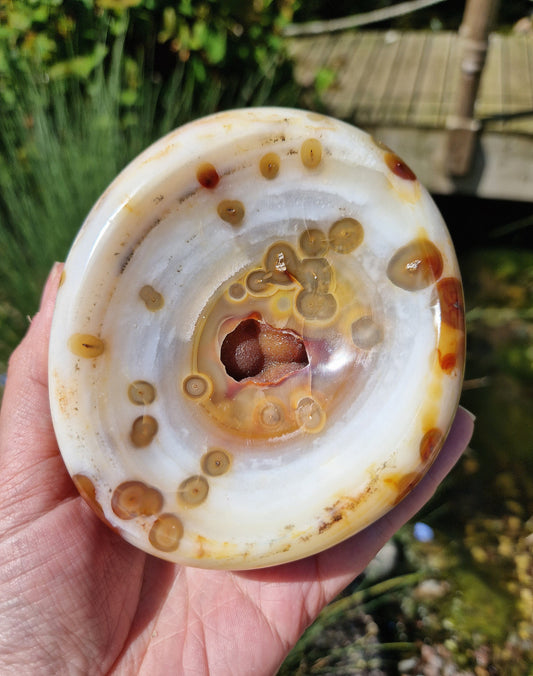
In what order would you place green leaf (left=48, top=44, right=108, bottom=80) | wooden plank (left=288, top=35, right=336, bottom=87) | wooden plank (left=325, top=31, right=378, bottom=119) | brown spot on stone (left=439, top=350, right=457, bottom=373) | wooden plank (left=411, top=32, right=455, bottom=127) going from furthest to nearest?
wooden plank (left=288, top=35, right=336, bottom=87) → wooden plank (left=325, top=31, right=378, bottom=119) → wooden plank (left=411, top=32, right=455, bottom=127) → green leaf (left=48, top=44, right=108, bottom=80) → brown spot on stone (left=439, top=350, right=457, bottom=373)

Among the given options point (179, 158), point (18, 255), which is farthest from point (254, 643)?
point (18, 255)

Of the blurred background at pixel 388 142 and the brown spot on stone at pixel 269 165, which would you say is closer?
the brown spot on stone at pixel 269 165

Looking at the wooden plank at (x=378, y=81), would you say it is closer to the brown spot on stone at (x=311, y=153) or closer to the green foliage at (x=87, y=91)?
the green foliage at (x=87, y=91)

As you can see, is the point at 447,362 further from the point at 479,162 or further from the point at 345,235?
the point at 479,162

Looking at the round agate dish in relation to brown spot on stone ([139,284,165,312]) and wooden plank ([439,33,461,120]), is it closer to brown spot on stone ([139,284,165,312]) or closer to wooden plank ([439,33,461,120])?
brown spot on stone ([139,284,165,312])

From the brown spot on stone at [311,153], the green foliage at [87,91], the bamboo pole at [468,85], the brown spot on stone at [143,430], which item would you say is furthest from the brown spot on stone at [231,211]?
the bamboo pole at [468,85]

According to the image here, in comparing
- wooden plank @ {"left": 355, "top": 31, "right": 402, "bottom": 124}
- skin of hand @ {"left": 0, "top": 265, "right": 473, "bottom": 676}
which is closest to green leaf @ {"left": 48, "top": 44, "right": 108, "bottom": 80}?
skin of hand @ {"left": 0, "top": 265, "right": 473, "bottom": 676}
